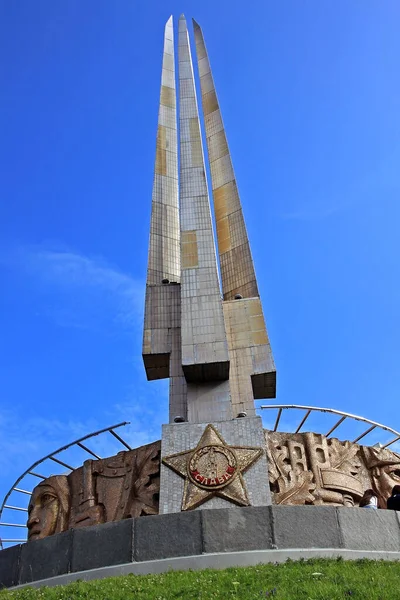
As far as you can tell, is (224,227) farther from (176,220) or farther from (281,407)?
(281,407)

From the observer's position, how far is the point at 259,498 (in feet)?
43.2

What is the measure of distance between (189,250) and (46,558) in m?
9.20

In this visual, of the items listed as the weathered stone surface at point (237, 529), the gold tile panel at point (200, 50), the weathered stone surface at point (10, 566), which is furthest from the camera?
the gold tile panel at point (200, 50)

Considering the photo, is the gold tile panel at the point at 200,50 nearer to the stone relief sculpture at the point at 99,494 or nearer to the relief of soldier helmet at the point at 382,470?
the stone relief sculpture at the point at 99,494

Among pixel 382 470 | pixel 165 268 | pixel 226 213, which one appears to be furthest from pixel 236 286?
pixel 382 470

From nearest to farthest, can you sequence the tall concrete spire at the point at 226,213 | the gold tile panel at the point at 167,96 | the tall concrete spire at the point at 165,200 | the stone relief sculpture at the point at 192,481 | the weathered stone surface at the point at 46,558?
the weathered stone surface at the point at 46,558 → the stone relief sculpture at the point at 192,481 → the tall concrete spire at the point at 226,213 → the tall concrete spire at the point at 165,200 → the gold tile panel at the point at 167,96

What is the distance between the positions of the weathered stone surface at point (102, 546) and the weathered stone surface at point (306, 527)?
2.67 meters

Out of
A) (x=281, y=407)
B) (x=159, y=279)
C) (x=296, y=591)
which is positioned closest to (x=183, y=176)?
(x=159, y=279)

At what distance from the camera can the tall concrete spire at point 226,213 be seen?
63.0ft

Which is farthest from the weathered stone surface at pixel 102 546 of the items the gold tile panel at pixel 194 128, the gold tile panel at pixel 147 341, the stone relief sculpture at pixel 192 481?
the gold tile panel at pixel 194 128

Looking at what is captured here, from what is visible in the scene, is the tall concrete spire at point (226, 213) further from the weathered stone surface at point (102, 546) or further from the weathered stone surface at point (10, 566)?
the weathered stone surface at point (10, 566)

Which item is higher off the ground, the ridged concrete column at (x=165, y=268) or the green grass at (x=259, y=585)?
the ridged concrete column at (x=165, y=268)

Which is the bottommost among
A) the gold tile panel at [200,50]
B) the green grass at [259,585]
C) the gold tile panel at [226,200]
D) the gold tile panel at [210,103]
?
the green grass at [259,585]

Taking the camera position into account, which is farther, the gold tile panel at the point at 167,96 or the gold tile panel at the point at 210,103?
the gold tile panel at the point at 167,96
